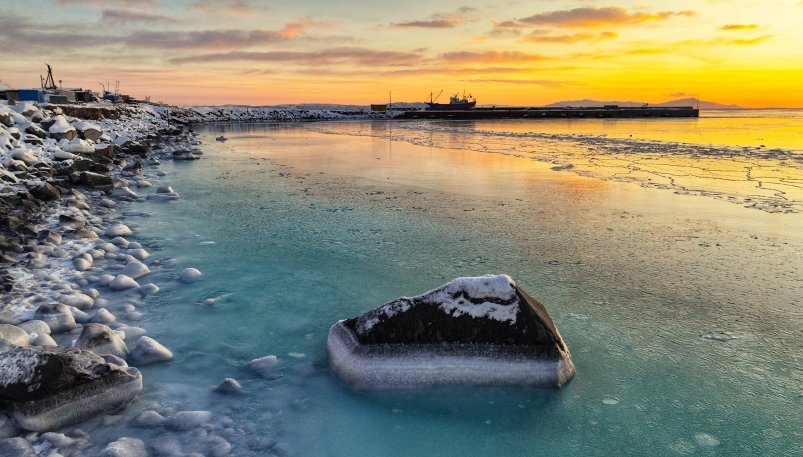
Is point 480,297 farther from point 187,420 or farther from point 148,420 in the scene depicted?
point 148,420

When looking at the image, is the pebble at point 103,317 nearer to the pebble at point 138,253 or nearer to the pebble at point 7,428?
the pebble at point 7,428

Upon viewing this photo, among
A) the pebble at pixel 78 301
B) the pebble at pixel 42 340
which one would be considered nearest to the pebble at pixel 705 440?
the pebble at pixel 42 340

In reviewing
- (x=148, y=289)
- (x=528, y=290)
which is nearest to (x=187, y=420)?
(x=148, y=289)

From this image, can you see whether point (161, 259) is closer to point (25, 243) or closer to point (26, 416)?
point (25, 243)

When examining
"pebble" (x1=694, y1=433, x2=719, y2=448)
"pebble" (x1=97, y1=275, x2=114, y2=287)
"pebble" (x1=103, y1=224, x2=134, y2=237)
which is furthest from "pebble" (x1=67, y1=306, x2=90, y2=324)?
"pebble" (x1=694, y1=433, x2=719, y2=448)

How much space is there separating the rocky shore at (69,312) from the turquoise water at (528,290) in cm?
25

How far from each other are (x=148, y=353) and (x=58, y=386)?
1.01 m

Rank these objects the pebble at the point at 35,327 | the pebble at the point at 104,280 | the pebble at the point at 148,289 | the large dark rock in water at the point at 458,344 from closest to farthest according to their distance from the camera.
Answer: the large dark rock in water at the point at 458,344 < the pebble at the point at 35,327 < the pebble at the point at 148,289 < the pebble at the point at 104,280

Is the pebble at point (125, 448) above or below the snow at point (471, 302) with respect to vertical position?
below

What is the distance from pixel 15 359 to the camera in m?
3.81

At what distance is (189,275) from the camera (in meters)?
6.94

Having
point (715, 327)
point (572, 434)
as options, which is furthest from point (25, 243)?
point (715, 327)

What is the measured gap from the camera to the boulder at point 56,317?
17.0 ft

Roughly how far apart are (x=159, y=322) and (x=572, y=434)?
4.31 m
